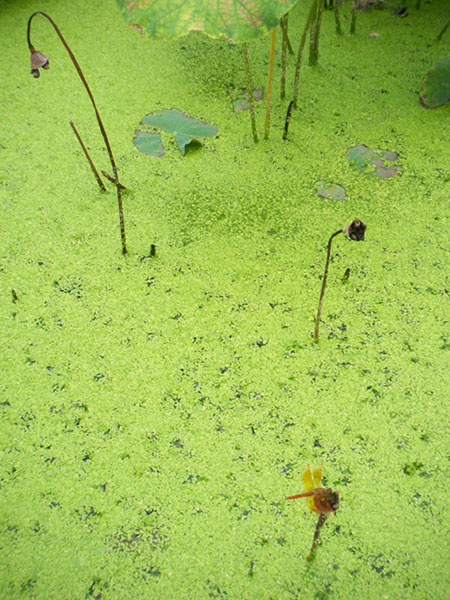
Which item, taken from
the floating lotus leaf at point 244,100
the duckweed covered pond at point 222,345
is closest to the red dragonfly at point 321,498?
the duckweed covered pond at point 222,345

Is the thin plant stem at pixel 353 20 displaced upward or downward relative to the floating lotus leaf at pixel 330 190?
upward

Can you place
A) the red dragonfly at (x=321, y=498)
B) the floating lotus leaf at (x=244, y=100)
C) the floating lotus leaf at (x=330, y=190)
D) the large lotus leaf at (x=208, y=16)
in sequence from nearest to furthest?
the red dragonfly at (x=321, y=498) → the large lotus leaf at (x=208, y=16) → the floating lotus leaf at (x=330, y=190) → the floating lotus leaf at (x=244, y=100)

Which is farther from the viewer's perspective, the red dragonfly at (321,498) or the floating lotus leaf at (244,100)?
the floating lotus leaf at (244,100)

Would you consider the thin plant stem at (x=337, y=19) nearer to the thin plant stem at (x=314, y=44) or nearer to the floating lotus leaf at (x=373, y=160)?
the thin plant stem at (x=314, y=44)

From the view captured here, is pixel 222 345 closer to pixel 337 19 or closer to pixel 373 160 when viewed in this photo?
pixel 373 160

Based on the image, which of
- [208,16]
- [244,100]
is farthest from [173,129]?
[208,16]

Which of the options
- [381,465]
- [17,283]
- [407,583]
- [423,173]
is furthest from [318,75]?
[407,583]

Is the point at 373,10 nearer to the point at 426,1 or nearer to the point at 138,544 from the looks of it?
the point at 426,1
